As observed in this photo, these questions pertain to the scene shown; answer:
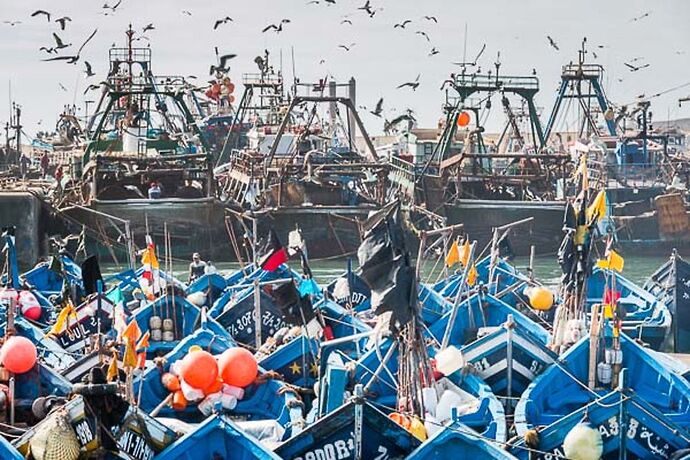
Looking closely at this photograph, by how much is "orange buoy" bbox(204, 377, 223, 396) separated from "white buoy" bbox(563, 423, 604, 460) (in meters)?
4.33

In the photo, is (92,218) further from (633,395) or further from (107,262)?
(633,395)

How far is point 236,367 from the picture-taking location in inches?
523

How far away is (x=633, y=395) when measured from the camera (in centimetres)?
1096

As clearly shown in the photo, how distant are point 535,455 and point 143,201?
2521 centimetres

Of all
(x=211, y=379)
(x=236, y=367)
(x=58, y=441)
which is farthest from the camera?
(x=236, y=367)

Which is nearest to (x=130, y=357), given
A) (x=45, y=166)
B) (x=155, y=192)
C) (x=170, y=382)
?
(x=170, y=382)

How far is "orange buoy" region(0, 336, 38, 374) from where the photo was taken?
12.4 metres

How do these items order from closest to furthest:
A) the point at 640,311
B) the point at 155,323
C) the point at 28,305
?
the point at 155,323, the point at 28,305, the point at 640,311

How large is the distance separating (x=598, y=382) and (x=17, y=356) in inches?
259

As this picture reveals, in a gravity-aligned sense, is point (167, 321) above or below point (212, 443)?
below

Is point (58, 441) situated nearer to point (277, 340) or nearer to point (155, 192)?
point (277, 340)

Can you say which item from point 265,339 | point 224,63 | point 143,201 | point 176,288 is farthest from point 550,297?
point 224,63

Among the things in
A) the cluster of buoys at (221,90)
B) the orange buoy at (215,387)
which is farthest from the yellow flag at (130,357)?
the cluster of buoys at (221,90)

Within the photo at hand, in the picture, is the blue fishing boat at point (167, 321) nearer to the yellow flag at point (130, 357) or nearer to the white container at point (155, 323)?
the white container at point (155, 323)
